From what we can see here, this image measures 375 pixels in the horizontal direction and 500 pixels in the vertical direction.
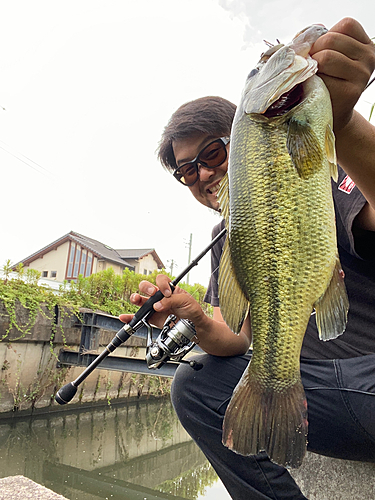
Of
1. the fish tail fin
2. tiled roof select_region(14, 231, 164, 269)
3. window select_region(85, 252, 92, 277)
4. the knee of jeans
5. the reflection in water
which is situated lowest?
the reflection in water

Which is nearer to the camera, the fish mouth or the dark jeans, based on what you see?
the fish mouth

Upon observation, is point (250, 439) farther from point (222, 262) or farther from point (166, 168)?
point (166, 168)

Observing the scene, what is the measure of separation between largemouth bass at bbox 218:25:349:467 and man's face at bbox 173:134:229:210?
134 centimetres

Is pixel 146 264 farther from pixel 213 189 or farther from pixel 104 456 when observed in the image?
pixel 213 189

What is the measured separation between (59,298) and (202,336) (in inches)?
213

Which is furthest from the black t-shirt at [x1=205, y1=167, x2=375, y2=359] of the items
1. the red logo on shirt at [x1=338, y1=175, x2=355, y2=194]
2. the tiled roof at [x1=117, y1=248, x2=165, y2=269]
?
the tiled roof at [x1=117, y1=248, x2=165, y2=269]

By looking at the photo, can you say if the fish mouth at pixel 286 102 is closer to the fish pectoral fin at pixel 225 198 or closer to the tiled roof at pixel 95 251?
the fish pectoral fin at pixel 225 198

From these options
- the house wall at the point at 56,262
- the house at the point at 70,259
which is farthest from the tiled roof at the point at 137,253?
the house wall at the point at 56,262

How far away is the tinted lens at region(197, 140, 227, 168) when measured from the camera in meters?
2.48

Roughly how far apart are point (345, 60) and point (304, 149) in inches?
11.1

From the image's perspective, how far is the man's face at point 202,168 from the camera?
Answer: 2533mm

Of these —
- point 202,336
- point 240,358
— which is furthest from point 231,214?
point 240,358

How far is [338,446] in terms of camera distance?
1.54m

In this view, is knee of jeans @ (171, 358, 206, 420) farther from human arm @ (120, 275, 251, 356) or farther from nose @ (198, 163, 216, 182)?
nose @ (198, 163, 216, 182)
